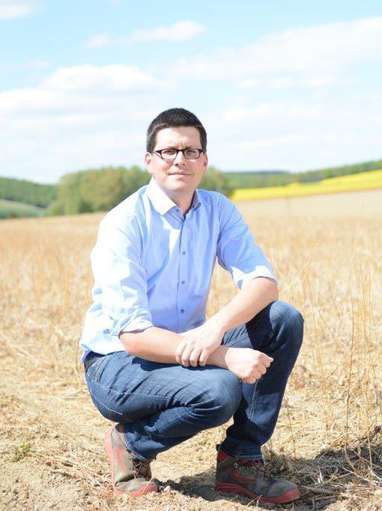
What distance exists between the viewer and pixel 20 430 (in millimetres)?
4199

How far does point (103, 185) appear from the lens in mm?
63250

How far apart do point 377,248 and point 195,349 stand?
8040 mm

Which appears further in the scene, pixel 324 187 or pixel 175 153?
pixel 324 187

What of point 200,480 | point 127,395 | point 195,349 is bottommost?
point 200,480

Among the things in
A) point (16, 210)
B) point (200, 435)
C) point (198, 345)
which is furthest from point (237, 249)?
point (16, 210)

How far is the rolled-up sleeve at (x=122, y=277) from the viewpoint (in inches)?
124

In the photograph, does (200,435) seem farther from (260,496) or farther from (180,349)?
(180,349)

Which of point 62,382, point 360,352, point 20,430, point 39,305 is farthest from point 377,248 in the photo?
point 20,430

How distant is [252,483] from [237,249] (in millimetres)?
1027

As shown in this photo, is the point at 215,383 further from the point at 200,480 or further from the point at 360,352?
the point at 360,352

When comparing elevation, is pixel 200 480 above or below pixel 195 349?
below

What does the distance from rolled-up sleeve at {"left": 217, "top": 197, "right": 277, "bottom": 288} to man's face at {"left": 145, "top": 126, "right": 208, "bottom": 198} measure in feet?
0.74

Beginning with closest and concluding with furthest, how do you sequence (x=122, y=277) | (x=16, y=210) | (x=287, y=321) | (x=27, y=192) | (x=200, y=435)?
1. (x=122, y=277)
2. (x=287, y=321)
3. (x=200, y=435)
4. (x=16, y=210)
5. (x=27, y=192)

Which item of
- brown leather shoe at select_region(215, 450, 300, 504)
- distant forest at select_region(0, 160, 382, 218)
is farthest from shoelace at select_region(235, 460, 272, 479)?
distant forest at select_region(0, 160, 382, 218)
